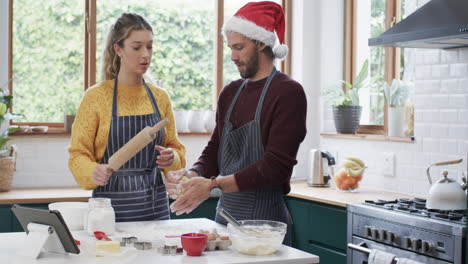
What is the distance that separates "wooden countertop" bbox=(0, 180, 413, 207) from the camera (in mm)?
4242

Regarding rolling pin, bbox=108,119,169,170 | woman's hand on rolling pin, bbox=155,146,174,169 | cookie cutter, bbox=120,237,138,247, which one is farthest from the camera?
woman's hand on rolling pin, bbox=155,146,174,169

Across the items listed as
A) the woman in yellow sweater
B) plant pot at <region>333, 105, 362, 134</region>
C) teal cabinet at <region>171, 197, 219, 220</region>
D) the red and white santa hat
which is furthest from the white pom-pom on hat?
plant pot at <region>333, 105, 362, 134</region>

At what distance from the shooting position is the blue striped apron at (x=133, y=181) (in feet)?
11.2

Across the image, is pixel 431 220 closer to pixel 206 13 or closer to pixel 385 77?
pixel 385 77

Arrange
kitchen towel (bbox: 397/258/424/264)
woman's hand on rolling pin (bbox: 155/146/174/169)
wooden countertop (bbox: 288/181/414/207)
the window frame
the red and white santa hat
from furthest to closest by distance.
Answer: the window frame < wooden countertop (bbox: 288/181/414/207) < kitchen towel (bbox: 397/258/424/264) < woman's hand on rolling pin (bbox: 155/146/174/169) < the red and white santa hat

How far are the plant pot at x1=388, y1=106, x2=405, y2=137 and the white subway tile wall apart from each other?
2422mm

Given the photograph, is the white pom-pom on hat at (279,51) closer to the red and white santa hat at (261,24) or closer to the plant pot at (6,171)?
the red and white santa hat at (261,24)

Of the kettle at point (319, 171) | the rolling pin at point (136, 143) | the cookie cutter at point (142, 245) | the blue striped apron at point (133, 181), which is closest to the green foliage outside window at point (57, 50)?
the kettle at point (319, 171)

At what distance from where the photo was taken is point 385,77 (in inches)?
201

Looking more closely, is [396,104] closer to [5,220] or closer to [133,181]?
[133,181]

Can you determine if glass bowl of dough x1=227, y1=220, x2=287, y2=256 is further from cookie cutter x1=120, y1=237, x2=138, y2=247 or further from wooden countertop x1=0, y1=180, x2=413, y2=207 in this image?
wooden countertop x1=0, y1=180, x2=413, y2=207

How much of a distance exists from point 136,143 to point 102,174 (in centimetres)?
32

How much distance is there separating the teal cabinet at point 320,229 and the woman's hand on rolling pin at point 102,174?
1706 millimetres

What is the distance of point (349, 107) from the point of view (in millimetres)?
5195
